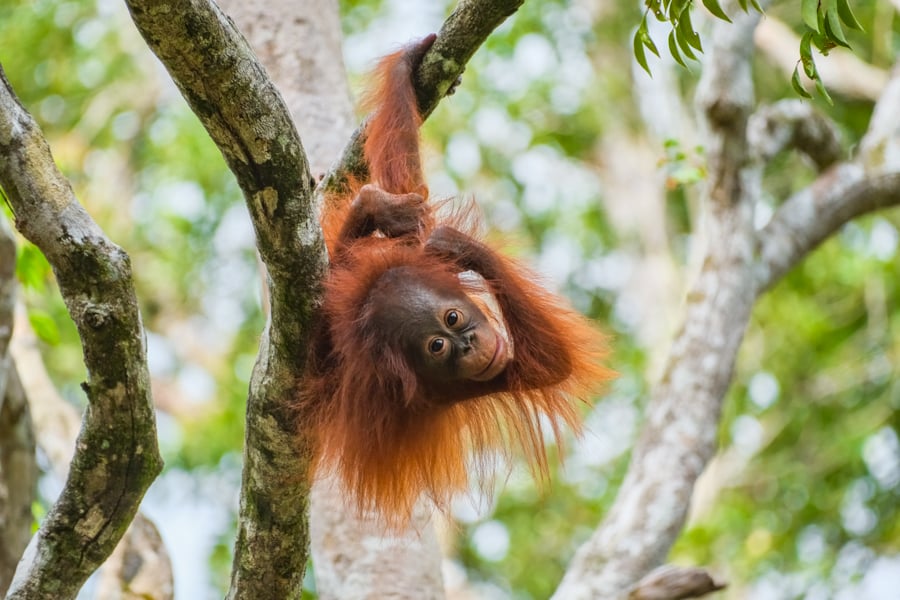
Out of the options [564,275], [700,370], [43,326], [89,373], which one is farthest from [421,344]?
[564,275]

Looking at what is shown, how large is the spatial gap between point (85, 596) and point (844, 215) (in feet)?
15.3

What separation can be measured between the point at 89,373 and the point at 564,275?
38.5 ft

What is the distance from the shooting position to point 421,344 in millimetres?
4145

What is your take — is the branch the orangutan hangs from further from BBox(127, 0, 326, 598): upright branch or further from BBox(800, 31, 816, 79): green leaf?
BBox(800, 31, 816, 79): green leaf

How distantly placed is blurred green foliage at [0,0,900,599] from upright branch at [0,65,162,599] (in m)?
7.68

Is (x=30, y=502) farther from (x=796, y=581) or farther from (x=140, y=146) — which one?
(x=140, y=146)

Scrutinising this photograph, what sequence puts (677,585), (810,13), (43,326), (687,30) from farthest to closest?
(43,326), (677,585), (687,30), (810,13)

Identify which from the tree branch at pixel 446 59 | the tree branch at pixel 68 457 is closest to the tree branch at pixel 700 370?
the tree branch at pixel 68 457

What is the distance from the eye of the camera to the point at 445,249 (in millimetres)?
4324

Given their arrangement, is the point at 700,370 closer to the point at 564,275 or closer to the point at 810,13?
the point at 810,13

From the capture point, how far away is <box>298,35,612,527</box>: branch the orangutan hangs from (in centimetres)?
399

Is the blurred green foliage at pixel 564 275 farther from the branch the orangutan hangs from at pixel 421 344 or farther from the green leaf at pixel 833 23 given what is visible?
the green leaf at pixel 833 23

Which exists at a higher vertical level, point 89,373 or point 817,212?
point 817,212

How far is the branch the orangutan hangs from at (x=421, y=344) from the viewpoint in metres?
3.99
